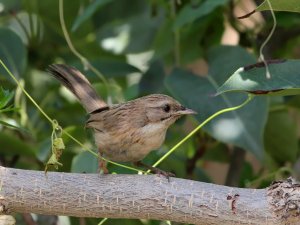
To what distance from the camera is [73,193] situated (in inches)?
79.8

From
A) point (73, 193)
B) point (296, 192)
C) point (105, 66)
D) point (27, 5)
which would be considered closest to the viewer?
point (296, 192)

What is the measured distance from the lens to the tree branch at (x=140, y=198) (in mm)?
1930

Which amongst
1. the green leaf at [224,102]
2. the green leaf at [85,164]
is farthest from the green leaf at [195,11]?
the green leaf at [85,164]

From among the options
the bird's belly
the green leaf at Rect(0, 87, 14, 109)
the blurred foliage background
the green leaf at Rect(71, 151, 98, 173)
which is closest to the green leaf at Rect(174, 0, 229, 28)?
the blurred foliage background

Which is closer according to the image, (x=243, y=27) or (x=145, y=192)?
(x=145, y=192)

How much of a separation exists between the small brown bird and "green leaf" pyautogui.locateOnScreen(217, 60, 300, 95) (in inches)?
21.8

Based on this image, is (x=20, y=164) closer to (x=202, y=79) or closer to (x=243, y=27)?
(x=202, y=79)

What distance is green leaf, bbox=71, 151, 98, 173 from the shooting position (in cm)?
280

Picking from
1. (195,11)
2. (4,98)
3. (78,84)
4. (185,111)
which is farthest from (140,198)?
(195,11)

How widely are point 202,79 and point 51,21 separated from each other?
986 mm

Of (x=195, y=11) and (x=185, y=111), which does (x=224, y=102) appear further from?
(x=195, y=11)

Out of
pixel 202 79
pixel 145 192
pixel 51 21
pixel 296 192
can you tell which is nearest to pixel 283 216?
pixel 296 192

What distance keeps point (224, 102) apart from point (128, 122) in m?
0.43

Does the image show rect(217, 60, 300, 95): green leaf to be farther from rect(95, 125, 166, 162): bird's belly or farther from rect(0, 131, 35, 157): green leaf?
rect(0, 131, 35, 157): green leaf
